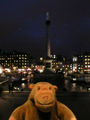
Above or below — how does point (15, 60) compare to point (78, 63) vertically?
above

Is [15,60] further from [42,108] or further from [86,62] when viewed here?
[42,108]

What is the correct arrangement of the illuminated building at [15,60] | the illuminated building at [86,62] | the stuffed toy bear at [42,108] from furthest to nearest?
the illuminated building at [15,60]
the illuminated building at [86,62]
the stuffed toy bear at [42,108]

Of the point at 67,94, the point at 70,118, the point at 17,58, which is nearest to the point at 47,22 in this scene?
the point at 67,94

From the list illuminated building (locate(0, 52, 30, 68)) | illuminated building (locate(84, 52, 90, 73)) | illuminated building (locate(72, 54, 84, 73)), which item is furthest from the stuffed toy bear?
illuminated building (locate(0, 52, 30, 68))

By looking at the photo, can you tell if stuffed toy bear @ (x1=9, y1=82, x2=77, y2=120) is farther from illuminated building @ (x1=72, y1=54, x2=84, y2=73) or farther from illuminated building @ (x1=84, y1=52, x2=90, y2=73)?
illuminated building @ (x1=84, y1=52, x2=90, y2=73)

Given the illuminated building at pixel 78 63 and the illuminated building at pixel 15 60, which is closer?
the illuminated building at pixel 78 63

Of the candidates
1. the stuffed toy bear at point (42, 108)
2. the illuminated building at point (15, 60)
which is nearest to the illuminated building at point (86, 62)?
the illuminated building at point (15, 60)

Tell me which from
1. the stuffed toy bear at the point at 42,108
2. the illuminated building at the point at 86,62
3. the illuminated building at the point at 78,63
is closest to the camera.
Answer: the stuffed toy bear at the point at 42,108

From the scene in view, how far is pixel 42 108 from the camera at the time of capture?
441 centimetres

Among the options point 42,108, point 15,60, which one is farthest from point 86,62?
point 42,108

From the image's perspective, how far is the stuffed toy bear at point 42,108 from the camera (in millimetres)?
4422

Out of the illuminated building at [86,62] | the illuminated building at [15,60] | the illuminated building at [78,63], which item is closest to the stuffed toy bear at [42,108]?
the illuminated building at [78,63]

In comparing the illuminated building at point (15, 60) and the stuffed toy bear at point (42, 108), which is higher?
the illuminated building at point (15, 60)

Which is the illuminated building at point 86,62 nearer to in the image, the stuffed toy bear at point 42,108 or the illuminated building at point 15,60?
the illuminated building at point 15,60
